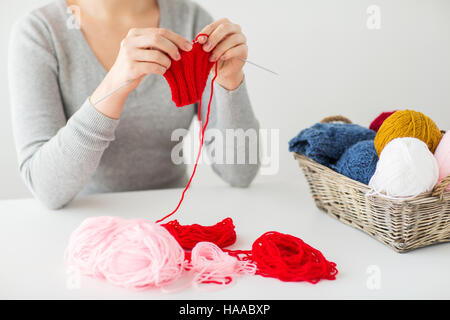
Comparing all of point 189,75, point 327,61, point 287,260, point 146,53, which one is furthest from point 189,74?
point 327,61

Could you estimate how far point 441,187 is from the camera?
27.9 inches

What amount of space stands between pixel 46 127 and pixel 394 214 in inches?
31.3

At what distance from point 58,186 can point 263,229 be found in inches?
18.4

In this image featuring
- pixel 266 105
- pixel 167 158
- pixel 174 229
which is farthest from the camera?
pixel 266 105

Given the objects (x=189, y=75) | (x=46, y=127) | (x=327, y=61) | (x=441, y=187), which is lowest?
(x=441, y=187)

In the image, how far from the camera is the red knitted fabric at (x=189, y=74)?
863 millimetres

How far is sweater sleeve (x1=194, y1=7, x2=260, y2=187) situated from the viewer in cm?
109

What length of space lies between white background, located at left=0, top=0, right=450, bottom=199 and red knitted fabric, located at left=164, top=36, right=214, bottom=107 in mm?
884

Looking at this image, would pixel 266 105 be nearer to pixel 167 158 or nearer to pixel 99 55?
pixel 167 158

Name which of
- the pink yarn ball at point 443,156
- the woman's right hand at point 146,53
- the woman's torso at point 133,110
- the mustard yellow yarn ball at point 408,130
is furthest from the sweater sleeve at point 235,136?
the pink yarn ball at point 443,156

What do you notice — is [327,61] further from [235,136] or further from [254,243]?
[254,243]

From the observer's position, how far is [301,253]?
698mm

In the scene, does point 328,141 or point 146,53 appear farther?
point 328,141
